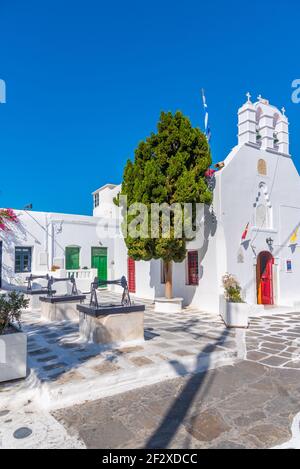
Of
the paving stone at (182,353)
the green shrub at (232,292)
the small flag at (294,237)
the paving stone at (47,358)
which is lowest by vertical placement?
the paving stone at (182,353)

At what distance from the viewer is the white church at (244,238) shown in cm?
1130

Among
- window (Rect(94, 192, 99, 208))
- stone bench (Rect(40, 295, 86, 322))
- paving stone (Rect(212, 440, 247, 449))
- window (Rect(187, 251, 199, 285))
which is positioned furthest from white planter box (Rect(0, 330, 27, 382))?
window (Rect(94, 192, 99, 208))

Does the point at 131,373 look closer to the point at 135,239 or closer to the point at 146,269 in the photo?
the point at 135,239

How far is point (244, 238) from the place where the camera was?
456 inches

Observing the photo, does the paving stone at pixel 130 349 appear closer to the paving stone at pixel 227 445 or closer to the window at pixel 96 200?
the paving stone at pixel 227 445

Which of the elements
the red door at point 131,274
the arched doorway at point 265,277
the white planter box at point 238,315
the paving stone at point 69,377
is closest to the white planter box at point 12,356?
the paving stone at point 69,377

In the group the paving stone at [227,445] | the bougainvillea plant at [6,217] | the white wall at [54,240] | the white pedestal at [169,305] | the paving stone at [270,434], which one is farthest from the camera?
the white wall at [54,240]

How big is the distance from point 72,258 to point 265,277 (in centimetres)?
1096

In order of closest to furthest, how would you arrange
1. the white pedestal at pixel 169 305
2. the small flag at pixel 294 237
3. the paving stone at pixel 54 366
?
1. the paving stone at pixel 54 366
2. the white pedestal at pixel 169 305
3. the small flag at pixel 294 237

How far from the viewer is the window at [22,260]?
16.3m

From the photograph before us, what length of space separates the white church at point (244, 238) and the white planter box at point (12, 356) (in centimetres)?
761

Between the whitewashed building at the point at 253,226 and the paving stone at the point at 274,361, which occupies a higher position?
the whitewashed building at the point at 253,226

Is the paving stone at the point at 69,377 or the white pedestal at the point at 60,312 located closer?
the paving stone at the point at 69,377

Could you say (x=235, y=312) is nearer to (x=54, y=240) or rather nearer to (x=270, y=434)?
(x=270, y=434)
